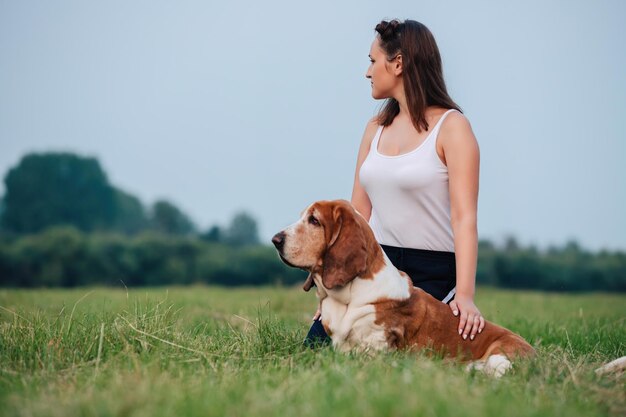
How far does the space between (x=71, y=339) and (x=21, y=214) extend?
30686mm

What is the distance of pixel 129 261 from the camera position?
1100 inches

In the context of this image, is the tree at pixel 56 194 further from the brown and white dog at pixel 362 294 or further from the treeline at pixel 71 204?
the brown and white dog at pixel 362 294

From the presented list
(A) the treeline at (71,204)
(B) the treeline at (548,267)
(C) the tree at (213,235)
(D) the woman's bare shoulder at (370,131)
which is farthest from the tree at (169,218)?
(D) the woman's bare shoulder at (370,131)

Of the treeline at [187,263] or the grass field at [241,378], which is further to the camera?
the treeline at [187,263]

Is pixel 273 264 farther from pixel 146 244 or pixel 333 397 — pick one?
pixel 333 397

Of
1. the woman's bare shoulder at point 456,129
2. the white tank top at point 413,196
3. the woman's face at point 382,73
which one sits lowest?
the white tank top at point 413,196

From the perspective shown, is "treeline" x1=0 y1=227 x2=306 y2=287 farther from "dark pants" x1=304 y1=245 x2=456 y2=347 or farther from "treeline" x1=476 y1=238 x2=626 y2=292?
"dark pants" x1=304 y1=245 x2=456 y2=347

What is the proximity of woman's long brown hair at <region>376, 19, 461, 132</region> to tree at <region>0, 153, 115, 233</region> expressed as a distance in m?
28.9

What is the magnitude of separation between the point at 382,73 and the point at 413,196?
Result: 0.97m

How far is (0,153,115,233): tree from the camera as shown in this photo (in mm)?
32656

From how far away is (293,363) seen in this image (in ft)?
13.9

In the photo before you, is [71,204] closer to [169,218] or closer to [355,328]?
[169,218]

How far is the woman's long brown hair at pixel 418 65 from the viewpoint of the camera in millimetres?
5230

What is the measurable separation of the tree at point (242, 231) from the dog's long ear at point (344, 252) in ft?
87.8
